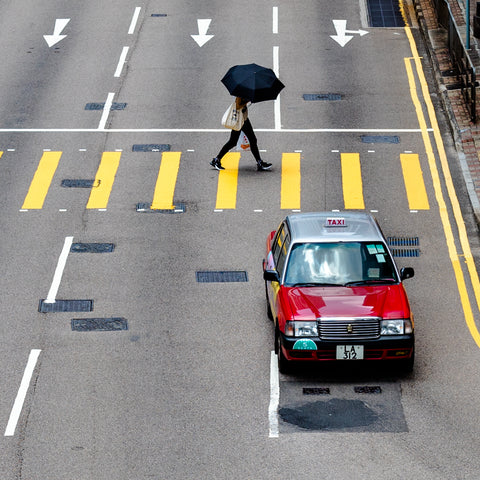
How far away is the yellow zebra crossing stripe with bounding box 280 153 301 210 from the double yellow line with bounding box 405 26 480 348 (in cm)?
283

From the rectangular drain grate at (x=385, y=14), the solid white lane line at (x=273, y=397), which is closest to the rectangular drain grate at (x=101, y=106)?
the rectangular drain grate at (x=385, y=14)

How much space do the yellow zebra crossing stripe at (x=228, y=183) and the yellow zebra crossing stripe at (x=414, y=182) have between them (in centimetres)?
355

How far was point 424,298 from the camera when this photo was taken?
1775 centimetres

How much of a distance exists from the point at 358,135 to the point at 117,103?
20.7 ft

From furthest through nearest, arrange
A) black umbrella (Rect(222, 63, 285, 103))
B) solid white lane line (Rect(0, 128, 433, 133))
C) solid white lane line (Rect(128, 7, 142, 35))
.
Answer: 1. solid white lane line (Rect(128, 7, 142, 35))
2. solid white lane line (Rect(0, 128, 433, 133))
3. black umbrella (Rect(222, 63, 285, 103))

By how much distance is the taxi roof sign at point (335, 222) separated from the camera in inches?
635

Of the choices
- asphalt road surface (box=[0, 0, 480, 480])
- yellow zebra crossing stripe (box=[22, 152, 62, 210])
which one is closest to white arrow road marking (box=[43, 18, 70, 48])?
asphalt road surface (box=[0, 0, 480, 480])

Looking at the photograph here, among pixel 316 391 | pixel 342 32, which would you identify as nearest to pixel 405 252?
pixel 316 391

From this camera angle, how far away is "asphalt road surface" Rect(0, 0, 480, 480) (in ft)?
43.6

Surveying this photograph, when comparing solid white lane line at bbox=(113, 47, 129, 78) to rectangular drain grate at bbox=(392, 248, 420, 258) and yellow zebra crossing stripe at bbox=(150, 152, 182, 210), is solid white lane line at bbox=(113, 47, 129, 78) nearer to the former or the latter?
yellow zebra crossing stripe at bbox=(150, 152, 182, 210)

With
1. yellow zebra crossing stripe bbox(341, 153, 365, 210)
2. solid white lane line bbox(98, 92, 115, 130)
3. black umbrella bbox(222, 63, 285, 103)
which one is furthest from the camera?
solid white lane line bbox(98, 92, 115, 130)

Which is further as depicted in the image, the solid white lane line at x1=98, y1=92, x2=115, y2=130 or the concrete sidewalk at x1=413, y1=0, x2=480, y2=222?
the solid white lane line at x1=98, y1=92, x2=115, y2=130

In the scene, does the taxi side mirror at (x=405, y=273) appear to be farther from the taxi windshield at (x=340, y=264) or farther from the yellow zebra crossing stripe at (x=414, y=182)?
the yellow zebra crossing stripe at (x=414, y=182)

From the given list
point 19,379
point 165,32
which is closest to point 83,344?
point 19,379
